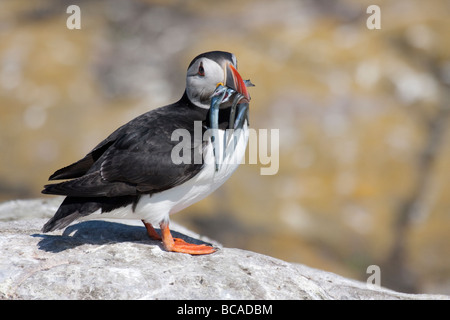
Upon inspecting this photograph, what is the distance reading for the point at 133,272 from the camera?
5.29m

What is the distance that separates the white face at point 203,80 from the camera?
579cm

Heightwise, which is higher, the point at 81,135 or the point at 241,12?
the point at 241,12

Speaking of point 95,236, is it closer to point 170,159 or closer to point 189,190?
point 189,190

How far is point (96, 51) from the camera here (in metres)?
15.5

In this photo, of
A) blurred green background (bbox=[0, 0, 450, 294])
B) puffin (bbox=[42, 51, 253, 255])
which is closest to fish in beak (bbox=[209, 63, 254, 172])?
puffin (bbox=[42, 51, 253, 255])

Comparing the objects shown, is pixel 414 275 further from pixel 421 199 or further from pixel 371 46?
pixel 371 46

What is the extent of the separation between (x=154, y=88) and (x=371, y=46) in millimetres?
5093

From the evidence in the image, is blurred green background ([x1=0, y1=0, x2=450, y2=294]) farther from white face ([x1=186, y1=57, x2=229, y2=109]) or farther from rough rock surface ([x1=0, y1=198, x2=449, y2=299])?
white face ([x1=186, y1=57, x2=229, y2=109])

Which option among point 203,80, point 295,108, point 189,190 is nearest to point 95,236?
point 189,190

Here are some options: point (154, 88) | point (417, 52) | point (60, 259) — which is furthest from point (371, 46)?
point (60, 259)

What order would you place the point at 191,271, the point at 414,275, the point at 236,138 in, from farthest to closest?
the point at 414,275
the point at 236,138
the point at 191,271

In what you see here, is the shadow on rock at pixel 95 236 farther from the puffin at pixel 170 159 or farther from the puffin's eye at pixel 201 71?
the puffin's eye at pixel 201 71

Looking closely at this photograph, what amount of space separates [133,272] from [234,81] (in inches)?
75.9

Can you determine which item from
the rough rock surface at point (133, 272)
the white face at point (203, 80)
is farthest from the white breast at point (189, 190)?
the white face at point (203, 80)
